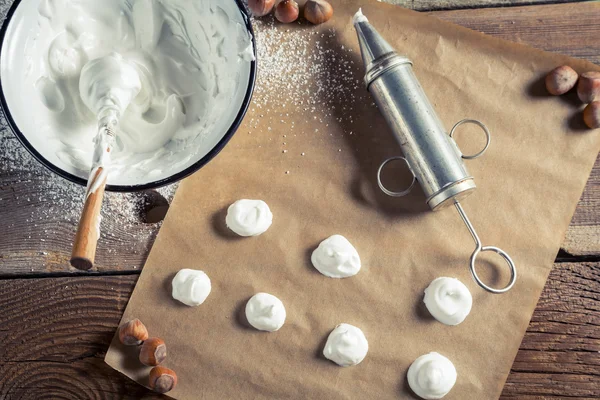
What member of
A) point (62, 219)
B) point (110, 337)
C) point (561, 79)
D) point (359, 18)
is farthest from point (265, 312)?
point (561, 79)

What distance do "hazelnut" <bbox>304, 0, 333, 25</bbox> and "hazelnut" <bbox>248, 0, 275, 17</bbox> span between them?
0.06 m

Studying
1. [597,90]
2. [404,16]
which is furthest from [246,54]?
[597,90]

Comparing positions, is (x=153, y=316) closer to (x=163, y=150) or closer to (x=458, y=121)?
(x=163, y=150)

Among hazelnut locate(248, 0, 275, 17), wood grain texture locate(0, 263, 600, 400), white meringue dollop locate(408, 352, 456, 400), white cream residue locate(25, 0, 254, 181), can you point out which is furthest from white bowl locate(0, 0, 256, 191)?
white meringue dollop locate(408, 352, 456, 400)

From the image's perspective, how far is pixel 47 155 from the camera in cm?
79

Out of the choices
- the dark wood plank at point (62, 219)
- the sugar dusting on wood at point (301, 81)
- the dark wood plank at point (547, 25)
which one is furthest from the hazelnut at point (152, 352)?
the dark wood plank at point (547, 25)

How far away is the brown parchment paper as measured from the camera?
934 mm

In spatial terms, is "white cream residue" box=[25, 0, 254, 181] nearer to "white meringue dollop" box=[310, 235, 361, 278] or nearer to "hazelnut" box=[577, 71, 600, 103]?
"white meringue dollop" box=[310, 235, 361, 278]

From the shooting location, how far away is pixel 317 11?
94 cm

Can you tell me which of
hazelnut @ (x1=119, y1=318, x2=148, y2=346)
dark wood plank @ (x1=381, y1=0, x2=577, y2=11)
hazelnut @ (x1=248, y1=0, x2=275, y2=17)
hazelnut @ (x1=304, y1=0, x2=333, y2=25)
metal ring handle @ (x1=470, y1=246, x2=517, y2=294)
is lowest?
hazelnut @ (x1=119, y1=318, x2=148, y2=346)

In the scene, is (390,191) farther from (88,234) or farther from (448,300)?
(88,234)

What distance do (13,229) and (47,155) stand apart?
25cm

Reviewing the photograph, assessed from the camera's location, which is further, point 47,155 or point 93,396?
point 93,396

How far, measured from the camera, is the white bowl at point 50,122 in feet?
2.59
